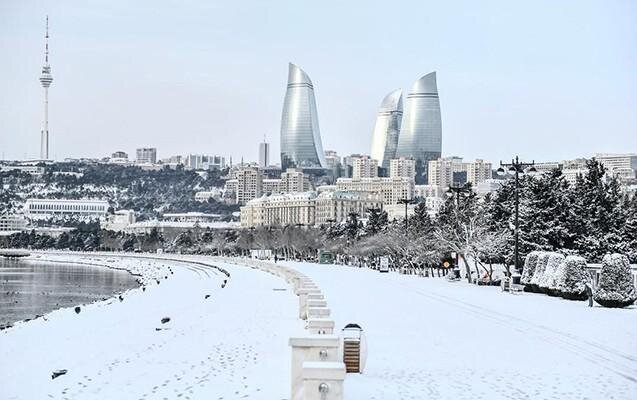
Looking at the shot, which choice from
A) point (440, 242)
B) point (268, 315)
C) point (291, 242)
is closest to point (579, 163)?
point (291, 242)

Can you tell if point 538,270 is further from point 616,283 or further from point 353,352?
point 353,352

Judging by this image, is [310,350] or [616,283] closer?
[310,350]

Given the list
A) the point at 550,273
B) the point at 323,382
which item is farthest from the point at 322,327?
the point at 550,273

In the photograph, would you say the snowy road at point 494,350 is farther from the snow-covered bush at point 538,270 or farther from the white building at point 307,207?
the white building at point 307,207

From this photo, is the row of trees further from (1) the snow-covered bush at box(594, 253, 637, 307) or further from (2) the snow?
(1) the snow-covered bush at box(594, 253, 637, 307)

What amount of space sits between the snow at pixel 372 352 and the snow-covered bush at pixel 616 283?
42cm

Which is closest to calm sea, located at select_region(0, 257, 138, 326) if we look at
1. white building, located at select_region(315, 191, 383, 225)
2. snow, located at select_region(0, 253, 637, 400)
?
snow, located at select_region(0, 253, 637, 400)

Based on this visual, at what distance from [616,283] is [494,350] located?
29.5 feet

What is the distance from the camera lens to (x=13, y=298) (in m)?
45.7

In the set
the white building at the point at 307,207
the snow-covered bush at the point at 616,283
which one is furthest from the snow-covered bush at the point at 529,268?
the white building at the point at 307,207

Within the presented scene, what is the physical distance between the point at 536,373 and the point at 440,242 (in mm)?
38938

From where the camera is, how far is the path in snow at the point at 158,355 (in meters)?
12.0

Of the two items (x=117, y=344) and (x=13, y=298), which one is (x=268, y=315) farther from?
(x=13, y=298)

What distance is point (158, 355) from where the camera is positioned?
1543 cm
